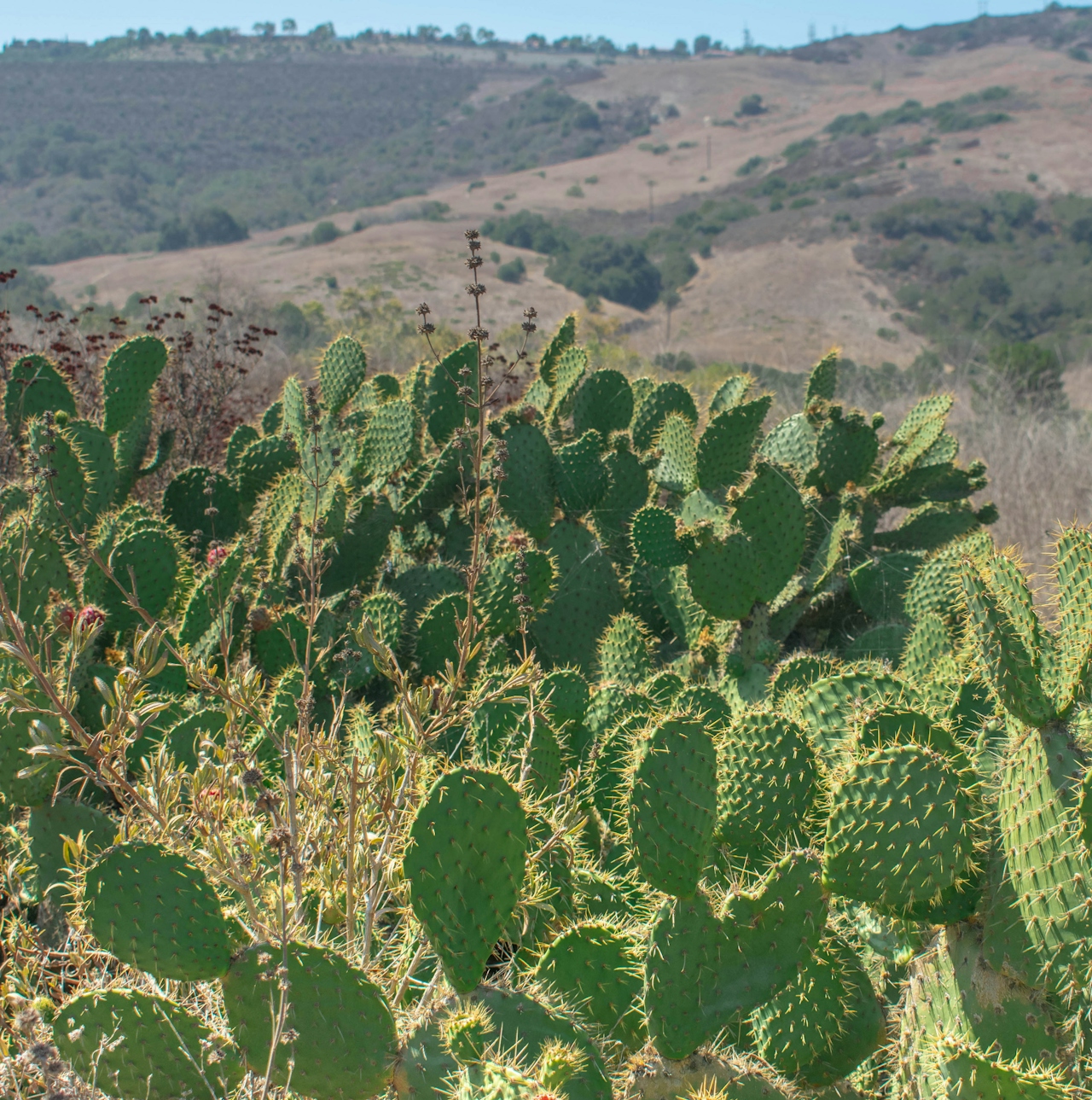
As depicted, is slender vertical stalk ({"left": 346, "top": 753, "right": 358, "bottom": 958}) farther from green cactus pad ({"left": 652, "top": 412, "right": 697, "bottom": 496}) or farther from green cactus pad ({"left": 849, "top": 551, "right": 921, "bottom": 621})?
green cactus pad ({"left": 849, "top": 551, "right": 921, "bottom": 621})

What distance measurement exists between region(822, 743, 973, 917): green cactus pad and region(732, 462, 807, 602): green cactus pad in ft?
4.88

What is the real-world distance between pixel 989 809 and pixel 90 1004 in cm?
129

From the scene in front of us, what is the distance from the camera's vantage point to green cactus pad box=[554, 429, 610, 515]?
11.2ft

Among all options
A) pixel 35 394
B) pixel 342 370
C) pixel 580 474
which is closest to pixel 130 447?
pixel 35 394

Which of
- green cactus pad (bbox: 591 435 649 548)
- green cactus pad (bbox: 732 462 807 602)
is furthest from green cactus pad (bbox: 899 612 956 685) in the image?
green cactus pad (bbox: 591 435 649 548)

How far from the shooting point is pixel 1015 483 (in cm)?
631

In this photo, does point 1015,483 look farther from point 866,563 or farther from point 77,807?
point 77,807

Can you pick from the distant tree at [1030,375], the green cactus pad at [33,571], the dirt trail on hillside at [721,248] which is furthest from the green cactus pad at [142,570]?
the dirt trail on hillside at [721,248]

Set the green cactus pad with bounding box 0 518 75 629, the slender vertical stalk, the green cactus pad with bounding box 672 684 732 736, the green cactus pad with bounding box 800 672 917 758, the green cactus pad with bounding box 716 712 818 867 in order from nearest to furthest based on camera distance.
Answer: the slender vertical stalk < the green cactus pad with bounding box 716 712 818 867 < the green cactus pad with bounding box 800 672 917 758 < the green cactus pad with bounding box 672 684 732 736 < the green cactus pad with bounding box 0 518 75 629

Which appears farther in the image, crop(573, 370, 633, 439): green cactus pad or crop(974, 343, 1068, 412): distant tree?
crop(974, 343, 1068, 412): distant tree

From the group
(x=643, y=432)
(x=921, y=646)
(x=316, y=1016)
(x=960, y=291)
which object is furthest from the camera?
(x=960, y=291)

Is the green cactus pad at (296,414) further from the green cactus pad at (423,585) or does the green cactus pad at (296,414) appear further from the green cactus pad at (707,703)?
the green cactus pad at (707,703)

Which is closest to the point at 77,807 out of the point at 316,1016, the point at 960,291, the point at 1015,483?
the point at 316,1016

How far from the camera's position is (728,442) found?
3283 millimetres
